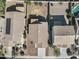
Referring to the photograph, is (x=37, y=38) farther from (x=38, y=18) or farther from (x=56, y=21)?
(x=56, y=21)

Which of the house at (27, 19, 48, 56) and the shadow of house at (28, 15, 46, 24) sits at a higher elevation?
the shadow of house at (28, 15, 46, 24)

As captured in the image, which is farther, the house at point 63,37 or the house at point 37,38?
the house at point 63,37

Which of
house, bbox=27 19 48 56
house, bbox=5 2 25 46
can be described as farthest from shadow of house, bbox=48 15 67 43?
house, bbox=5 2 25 46

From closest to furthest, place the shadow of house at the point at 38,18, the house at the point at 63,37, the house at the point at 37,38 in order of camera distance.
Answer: the house at the point at 37,38 → the house at the point at 63,37 → the shadow of house at the point at 38,18

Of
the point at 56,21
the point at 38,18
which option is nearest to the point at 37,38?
the point at 38,18

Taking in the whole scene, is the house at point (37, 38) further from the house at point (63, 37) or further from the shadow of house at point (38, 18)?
the house at point (63, 37)

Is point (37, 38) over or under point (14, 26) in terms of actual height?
under

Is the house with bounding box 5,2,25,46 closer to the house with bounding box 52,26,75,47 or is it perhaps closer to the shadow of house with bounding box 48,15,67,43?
the shadow of house with bounding box 48,15,67,43

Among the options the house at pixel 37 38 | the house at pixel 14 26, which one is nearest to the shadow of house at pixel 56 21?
the house at pixel 37 38

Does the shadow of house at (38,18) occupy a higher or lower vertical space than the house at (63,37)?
higher

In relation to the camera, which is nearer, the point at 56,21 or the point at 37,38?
the point at 37,38

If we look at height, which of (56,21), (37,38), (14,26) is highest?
(56,21)

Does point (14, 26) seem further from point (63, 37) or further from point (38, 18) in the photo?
point (63, 37)
